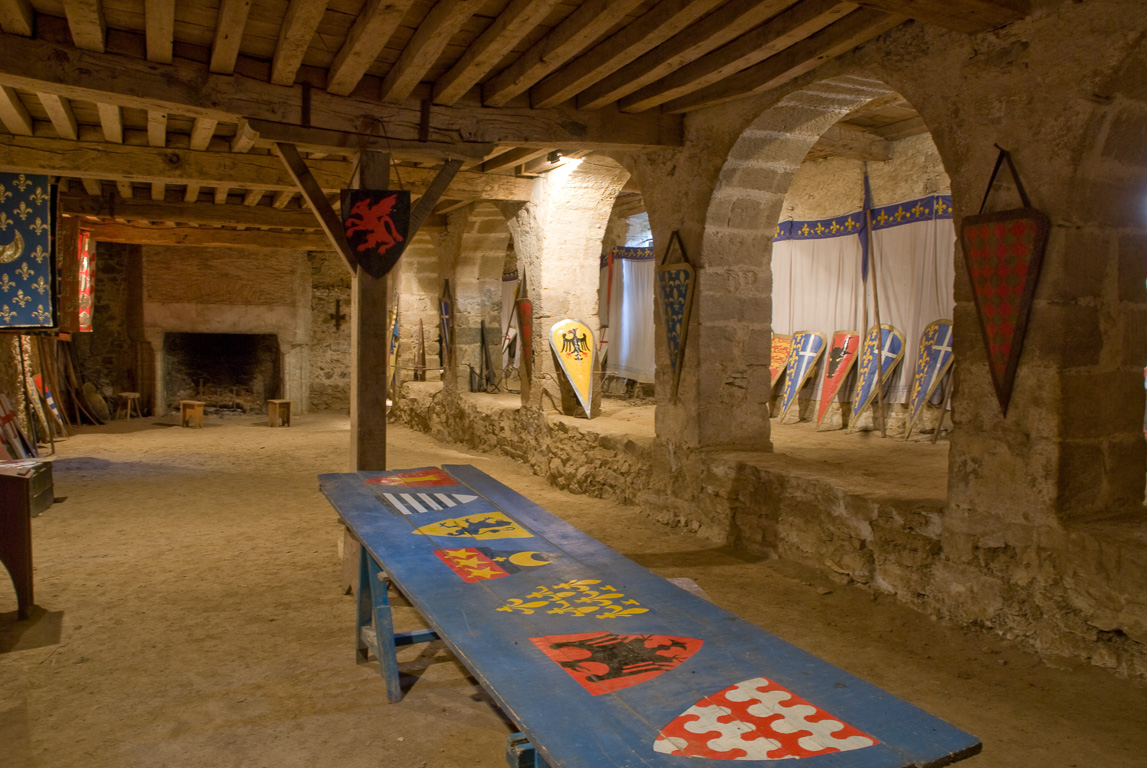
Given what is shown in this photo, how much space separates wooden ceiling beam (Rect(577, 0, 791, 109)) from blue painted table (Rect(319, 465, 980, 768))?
2306 millimetres

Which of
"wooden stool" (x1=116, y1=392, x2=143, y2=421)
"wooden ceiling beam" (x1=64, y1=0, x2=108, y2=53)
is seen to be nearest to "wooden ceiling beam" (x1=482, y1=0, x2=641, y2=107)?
"wooden ceiling beam" (x1=64, y1=0, x2=108, y2=53)

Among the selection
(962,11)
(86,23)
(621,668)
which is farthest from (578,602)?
(86,23)

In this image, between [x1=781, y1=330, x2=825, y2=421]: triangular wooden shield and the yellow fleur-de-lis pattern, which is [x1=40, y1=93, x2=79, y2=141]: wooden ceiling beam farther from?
[x1=781, y1=330, x2=825, y2=421]: triangular wooden shield

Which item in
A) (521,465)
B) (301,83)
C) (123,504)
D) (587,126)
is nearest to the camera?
(301,83)

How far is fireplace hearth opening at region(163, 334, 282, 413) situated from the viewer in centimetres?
1225

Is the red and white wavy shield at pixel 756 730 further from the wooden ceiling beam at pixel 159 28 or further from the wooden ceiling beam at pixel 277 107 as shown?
the wooden ceiling beam at pixel 277 107

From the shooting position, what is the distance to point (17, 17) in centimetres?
321

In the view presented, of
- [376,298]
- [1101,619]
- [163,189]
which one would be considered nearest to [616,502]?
[376,298]

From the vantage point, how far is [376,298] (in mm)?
4352

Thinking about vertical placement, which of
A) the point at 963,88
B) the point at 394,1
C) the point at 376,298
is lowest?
the point at 376,298

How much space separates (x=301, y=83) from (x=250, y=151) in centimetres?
245

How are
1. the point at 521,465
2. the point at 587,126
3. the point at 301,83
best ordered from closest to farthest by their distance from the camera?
the point at 301,83, the point at 587,126, the point at 521,465

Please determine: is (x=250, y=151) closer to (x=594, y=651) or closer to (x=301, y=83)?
(x=301, y=83)

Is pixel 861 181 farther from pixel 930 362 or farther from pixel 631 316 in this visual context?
pixel 631 316
